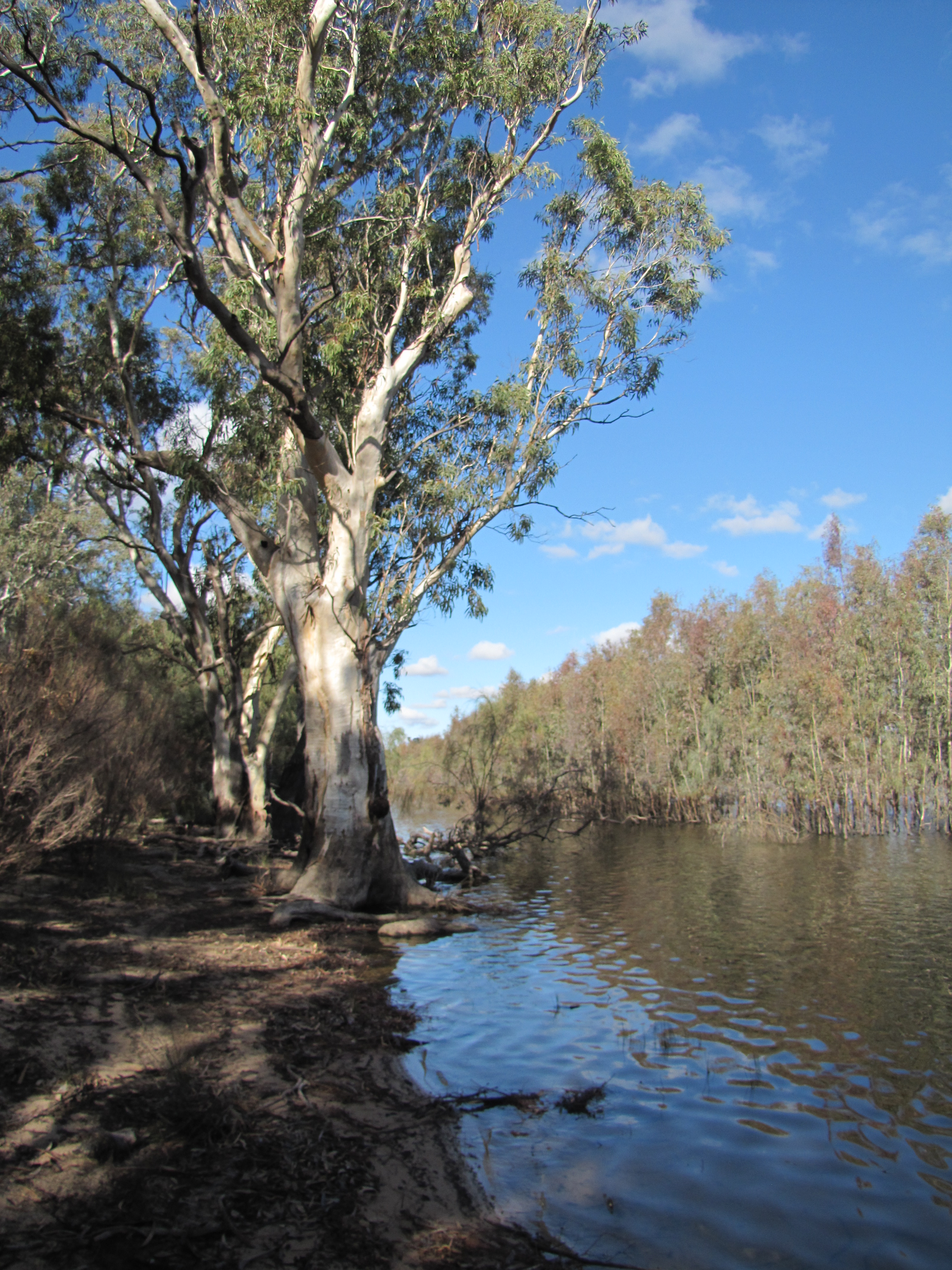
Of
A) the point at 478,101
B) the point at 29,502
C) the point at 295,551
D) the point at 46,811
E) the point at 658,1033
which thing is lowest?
the point at 658,1033

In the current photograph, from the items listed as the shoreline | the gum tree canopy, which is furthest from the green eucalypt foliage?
the shoreline

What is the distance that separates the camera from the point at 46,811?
23.3 ft

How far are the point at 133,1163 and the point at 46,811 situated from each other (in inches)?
191

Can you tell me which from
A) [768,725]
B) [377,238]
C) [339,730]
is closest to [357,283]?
[377,238]

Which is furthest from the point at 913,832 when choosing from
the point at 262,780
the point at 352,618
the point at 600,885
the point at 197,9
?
the point at 197,9

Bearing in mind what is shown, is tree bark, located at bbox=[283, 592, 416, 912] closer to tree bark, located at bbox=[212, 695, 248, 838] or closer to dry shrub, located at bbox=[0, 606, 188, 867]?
dry shrub, located at bbox=[0, 606, 188, 867]

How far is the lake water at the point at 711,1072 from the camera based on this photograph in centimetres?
320

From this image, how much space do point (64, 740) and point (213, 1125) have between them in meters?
5.07

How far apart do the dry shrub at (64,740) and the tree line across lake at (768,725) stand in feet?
27.5

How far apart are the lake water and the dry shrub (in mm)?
3310

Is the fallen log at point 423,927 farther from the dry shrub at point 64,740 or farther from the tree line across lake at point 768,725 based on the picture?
the tree line across lake at point 768,725

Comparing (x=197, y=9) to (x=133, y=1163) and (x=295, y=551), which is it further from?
(x=133, y=1163)

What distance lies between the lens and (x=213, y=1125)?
329cm

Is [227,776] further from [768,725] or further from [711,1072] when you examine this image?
[768,725]
